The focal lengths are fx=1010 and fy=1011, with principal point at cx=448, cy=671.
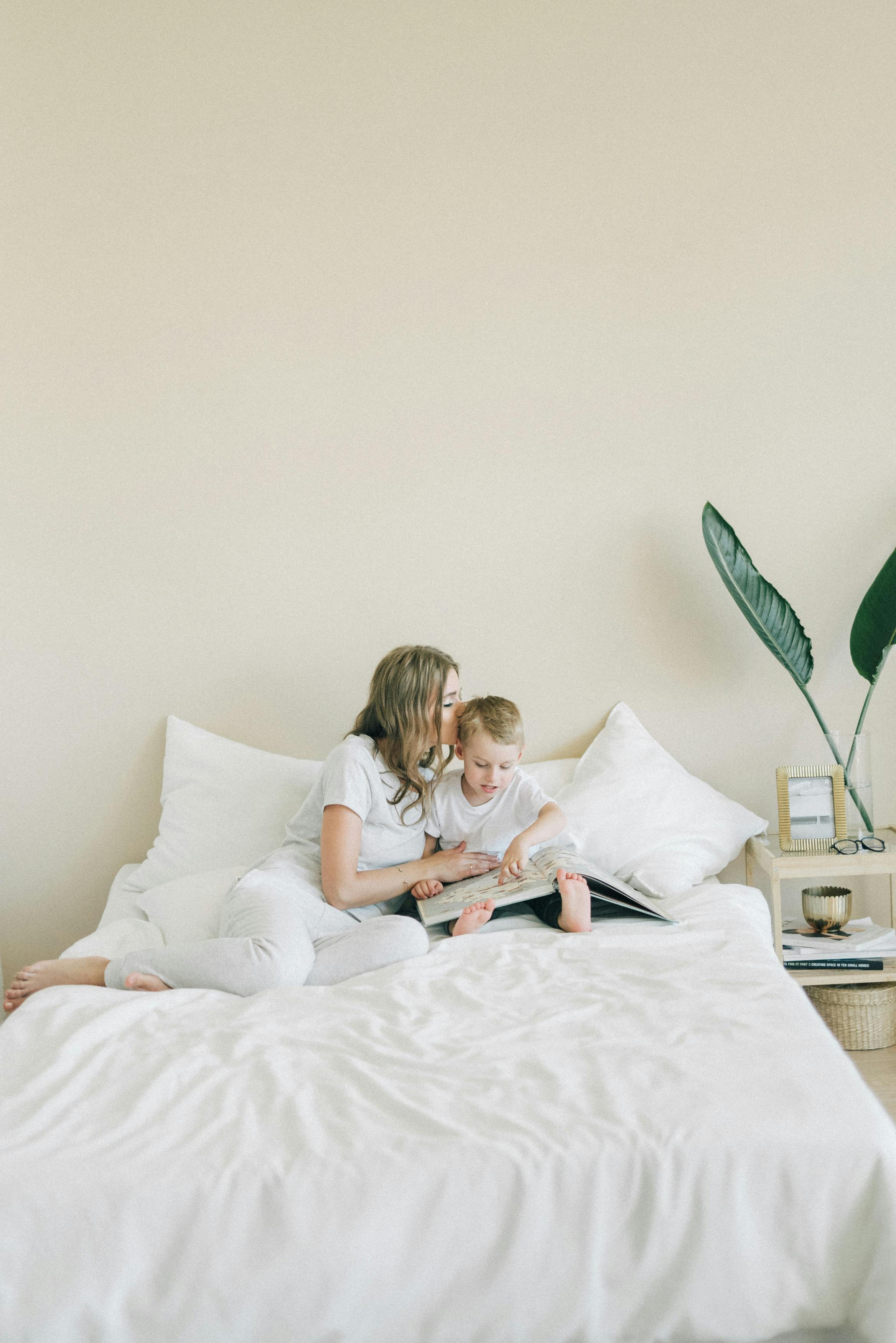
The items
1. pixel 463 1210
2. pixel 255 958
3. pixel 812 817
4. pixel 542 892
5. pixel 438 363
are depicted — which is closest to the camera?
pixel 463 1210

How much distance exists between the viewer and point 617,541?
2.36 m

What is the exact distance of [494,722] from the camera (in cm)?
188

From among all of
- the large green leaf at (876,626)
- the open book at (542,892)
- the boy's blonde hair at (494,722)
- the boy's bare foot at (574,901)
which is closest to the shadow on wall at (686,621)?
the large green leaf at (876,626)

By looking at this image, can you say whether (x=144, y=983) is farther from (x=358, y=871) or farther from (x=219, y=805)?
(x=219, y=805)

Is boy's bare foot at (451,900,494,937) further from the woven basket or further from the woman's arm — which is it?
the woven basket

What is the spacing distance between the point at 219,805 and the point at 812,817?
50.4 inches

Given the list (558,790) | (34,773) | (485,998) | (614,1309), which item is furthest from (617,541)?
(614,1309)

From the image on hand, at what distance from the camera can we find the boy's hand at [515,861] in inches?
70.0

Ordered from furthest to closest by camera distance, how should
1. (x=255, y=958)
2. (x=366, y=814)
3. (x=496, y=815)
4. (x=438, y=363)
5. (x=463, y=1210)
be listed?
1. (x=438, y=363)
2. (x=496, y=815)
3. (x=366, y=814)
4. (x=255, y=958)
5. (x=463, y=1210)

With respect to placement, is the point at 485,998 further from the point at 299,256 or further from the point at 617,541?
the point at 299,256

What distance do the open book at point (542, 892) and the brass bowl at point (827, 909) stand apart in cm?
55

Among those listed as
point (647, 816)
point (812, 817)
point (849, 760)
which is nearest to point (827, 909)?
point (812, 817)

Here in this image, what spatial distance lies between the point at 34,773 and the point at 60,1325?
1691 millimetres

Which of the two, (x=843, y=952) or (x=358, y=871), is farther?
(x=843, y=952)
